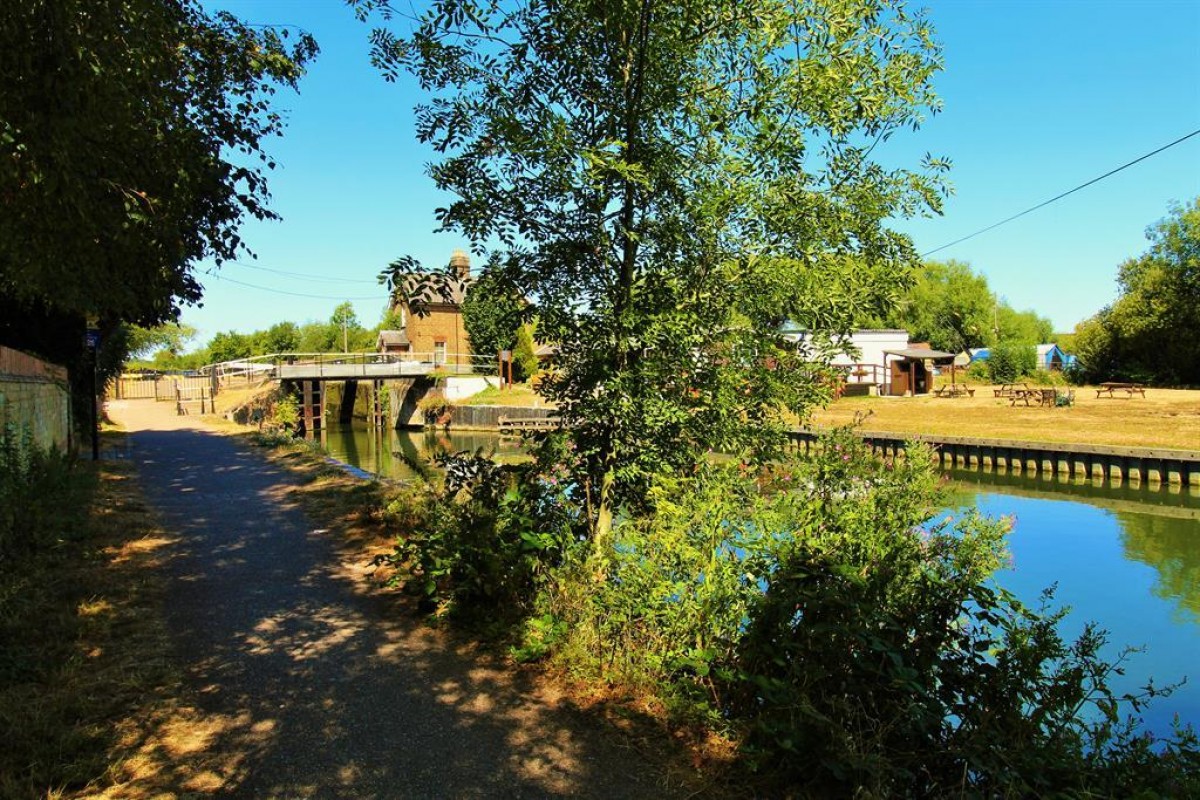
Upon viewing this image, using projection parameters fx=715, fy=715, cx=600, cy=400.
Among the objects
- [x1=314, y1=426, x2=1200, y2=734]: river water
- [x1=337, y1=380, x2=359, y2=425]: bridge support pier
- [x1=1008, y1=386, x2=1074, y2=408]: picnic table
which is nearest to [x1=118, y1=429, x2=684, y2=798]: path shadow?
[x1=314, y1=426, x2=1200, y2=734]: river water

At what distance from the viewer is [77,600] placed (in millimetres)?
→ 5707

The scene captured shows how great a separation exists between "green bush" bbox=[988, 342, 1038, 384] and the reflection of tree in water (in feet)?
127

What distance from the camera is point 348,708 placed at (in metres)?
4.18

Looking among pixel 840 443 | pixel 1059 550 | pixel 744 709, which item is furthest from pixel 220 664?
pixel 1059 550

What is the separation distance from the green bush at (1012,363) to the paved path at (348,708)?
184ft

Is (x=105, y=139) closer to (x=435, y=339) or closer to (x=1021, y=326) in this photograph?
(x=435, y=339)

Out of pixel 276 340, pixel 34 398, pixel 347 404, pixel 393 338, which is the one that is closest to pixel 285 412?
pixel 347 404

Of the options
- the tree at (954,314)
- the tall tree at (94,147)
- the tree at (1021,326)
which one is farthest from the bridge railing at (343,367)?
the tree at (1021,326)

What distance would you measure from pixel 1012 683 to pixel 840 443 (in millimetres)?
2192

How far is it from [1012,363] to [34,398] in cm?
5782

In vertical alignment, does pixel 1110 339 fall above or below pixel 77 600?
above

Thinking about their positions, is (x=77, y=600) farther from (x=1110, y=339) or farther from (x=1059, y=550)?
(x=1110, y=339)

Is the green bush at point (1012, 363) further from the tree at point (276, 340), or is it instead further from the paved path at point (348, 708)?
the tree at point (276, 340)

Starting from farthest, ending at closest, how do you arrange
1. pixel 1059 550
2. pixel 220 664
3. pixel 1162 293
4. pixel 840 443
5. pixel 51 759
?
pixel 1162 293 < pixel 1059 550 < pixel 840 443 < pixel 220 664 < pixel 51 759
